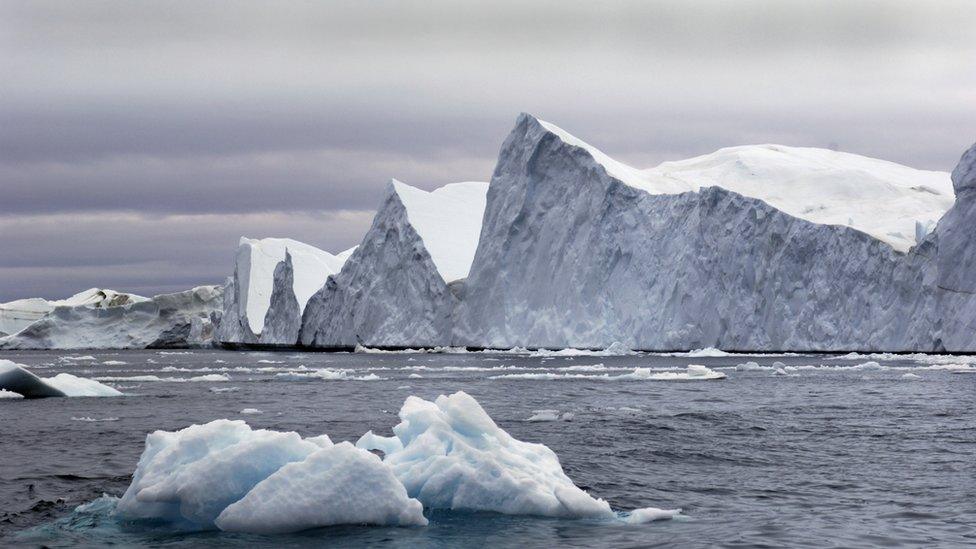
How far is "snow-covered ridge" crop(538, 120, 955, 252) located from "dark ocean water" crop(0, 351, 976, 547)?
20.3 metres

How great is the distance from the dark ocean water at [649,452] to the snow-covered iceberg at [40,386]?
1.05 metres

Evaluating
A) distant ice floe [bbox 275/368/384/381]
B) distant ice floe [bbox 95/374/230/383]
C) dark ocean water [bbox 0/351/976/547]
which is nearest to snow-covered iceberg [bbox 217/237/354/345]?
distant ice floe [bbox 95/374/230/383]

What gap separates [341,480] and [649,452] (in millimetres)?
6073

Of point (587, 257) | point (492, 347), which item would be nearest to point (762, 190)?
point (587, 257)

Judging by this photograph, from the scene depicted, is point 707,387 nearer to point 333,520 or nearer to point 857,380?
point 857,380

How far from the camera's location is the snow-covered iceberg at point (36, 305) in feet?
309

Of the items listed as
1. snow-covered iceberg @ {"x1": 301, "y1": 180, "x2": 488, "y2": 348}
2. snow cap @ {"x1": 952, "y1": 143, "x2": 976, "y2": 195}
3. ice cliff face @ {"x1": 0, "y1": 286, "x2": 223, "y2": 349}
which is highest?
snow cap @ {"x1": 952, "y1": 143, "x2": 976, "y2": 195}

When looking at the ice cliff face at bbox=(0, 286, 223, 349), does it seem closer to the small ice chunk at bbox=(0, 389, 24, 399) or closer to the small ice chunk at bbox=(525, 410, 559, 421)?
the small ice chunk at bbox=(0, 389, 24, 399)

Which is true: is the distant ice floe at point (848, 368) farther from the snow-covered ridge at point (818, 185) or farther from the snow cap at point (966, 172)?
the snow-covered ridge at point (818, 185)

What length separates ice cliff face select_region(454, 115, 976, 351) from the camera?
42062 millimetres

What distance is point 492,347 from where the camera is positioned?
52.8m

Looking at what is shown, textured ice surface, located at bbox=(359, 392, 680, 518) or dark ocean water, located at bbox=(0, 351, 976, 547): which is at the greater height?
textured ice surface, located at bbox=(359, 392, 680, 518)

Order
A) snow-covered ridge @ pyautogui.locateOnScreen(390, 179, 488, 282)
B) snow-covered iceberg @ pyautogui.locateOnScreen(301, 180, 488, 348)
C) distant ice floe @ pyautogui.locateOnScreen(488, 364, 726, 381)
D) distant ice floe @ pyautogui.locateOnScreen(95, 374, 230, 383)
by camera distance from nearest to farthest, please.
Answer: distant ice floe @ pyautogui.locateOnScreen(488, 364, 726, 381)
distant ice floe @ pyautogui.locateOnScreen(95, 374, 230, 383)
snow-covered iceberg @ pyautogui.locateOnScreen(301, 180, 488, 348)
snow-covered ridge @ pyautogui.locateOnScreen(390, 179, 488, 282)

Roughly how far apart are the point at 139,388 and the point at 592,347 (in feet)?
82.1
